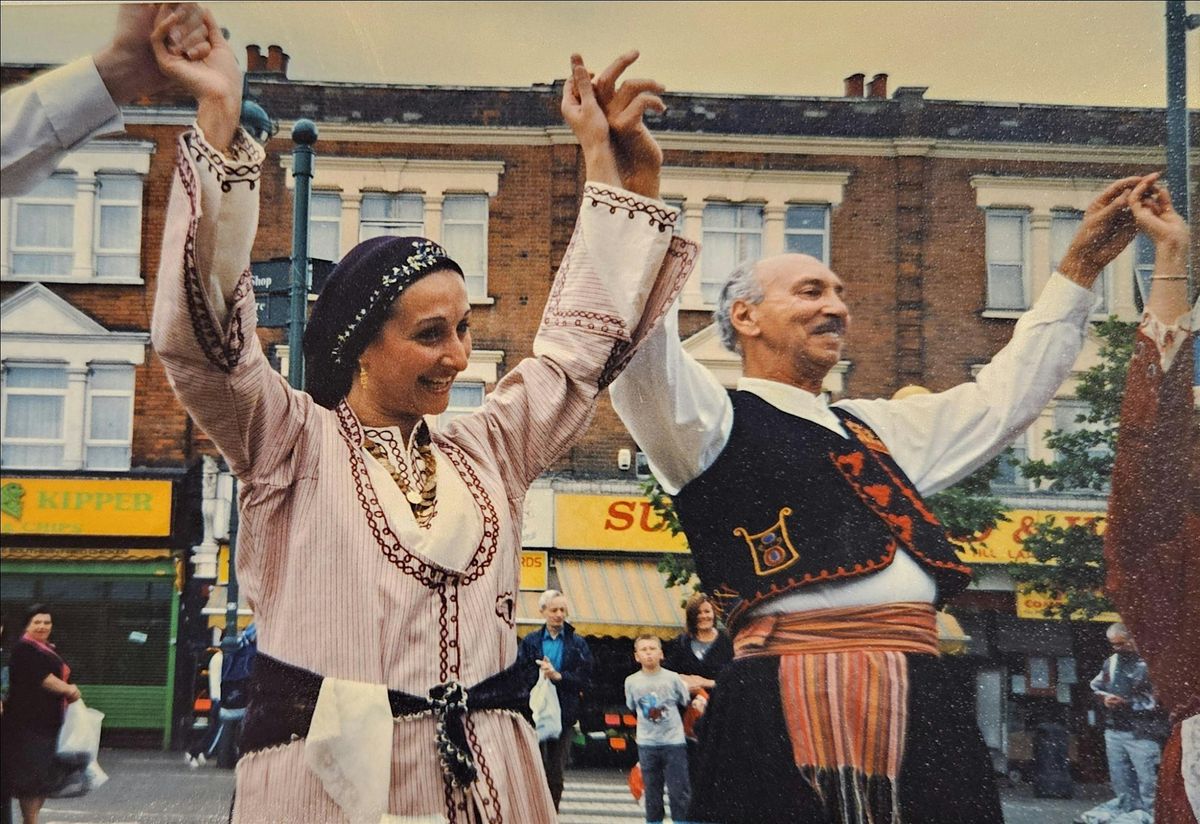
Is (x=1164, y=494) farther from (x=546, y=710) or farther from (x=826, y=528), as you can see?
(x=546, y=710)

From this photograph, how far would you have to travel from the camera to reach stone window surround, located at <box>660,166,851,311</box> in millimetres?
2023

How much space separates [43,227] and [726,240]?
1220 mm

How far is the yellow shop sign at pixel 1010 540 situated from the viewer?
195 cm

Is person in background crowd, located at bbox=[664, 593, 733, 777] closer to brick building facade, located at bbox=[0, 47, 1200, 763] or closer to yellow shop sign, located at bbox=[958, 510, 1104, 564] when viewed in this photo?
brick building facade, located at bbox=[0, 47, 1200, 763]

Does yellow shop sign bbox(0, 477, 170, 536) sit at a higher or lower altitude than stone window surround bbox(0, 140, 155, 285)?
lower

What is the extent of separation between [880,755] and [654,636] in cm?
39

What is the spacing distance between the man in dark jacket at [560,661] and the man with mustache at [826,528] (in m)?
0.21


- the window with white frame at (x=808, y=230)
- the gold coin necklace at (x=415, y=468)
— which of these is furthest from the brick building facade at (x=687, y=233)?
the gold coin necklace at (x=415, y=468)

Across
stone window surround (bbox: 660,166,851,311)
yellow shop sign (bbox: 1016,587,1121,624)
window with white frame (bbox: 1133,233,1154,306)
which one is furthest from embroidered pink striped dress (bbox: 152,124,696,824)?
window with white frame (bbox: 1133,233,1154,306)

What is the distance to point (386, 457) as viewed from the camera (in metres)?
1.75

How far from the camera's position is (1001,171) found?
2029mm

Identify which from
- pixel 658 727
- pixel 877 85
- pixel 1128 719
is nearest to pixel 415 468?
pixel 658 727

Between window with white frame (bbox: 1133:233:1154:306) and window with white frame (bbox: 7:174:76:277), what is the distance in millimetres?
1827

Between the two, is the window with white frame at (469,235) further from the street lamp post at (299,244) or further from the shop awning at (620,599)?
the shop awning at (620,599)
